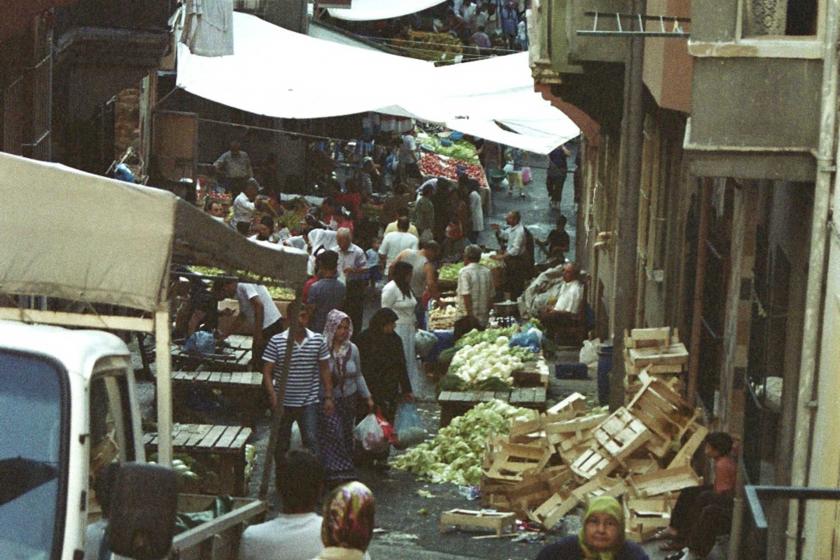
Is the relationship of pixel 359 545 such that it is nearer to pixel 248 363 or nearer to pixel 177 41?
pixel 248 363

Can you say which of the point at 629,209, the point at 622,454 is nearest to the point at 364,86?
the point at 629,209

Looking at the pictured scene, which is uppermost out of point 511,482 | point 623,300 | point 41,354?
point 41,354

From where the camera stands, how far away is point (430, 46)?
46.9 metres

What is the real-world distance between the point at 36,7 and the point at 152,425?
4.30 m

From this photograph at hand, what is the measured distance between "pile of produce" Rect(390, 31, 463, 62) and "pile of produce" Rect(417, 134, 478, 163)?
1836 millimetres

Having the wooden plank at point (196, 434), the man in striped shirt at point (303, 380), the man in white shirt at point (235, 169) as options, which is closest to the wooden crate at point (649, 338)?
the man in striped shirt at point (303, 380)

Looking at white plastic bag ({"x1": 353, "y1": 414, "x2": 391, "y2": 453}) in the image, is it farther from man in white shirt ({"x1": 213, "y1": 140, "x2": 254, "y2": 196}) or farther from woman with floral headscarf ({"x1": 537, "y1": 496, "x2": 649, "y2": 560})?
man in white shirt ({"x1": 213, "y1": 140, "x2": 254, "y2": 196})

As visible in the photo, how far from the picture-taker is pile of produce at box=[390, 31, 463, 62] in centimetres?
4359

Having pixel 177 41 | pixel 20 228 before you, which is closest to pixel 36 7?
pixel 20 228

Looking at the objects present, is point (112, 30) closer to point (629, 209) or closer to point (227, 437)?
Answer: point (629, 209)

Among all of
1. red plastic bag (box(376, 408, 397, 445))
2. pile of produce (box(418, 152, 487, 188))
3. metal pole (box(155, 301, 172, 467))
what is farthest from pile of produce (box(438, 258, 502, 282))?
metal pole (box(155, 301, 172, 467))

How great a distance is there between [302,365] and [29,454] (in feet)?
26.3

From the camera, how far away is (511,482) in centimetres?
1483

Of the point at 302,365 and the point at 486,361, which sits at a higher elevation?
the point at 302,365
